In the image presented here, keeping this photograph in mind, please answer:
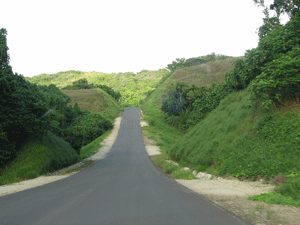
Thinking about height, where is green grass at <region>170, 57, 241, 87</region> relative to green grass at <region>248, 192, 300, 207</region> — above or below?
above

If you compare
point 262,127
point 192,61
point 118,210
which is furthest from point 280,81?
point 192,61

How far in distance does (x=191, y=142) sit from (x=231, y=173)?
7.77 metres

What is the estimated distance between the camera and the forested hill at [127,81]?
13262 cm

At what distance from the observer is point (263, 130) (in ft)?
41.4

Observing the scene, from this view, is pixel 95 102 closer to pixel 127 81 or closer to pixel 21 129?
pixel 21 129

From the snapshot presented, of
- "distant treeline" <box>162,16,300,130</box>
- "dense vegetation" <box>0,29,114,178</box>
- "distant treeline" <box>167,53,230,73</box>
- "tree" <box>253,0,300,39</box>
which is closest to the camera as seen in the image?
"distant treeline" <box>162,16,300,130</box>

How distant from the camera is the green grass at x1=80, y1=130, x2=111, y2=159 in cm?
3614

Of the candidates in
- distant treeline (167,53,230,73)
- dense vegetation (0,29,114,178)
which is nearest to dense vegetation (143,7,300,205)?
dense vegetation (0,29,114,178)

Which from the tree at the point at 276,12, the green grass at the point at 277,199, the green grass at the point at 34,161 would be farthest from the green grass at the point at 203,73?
the green grass at the point at 277,199

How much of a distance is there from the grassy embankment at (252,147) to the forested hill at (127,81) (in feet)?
339

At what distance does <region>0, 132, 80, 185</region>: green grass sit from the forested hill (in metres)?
101

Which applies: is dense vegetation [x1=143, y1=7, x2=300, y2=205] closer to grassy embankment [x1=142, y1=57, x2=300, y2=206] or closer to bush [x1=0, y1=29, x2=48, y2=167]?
grassy embankment [x1=142, y1=57, x2=300, y2=206]

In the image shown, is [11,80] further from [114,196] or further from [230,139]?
[230,139]

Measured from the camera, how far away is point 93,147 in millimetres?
41344
